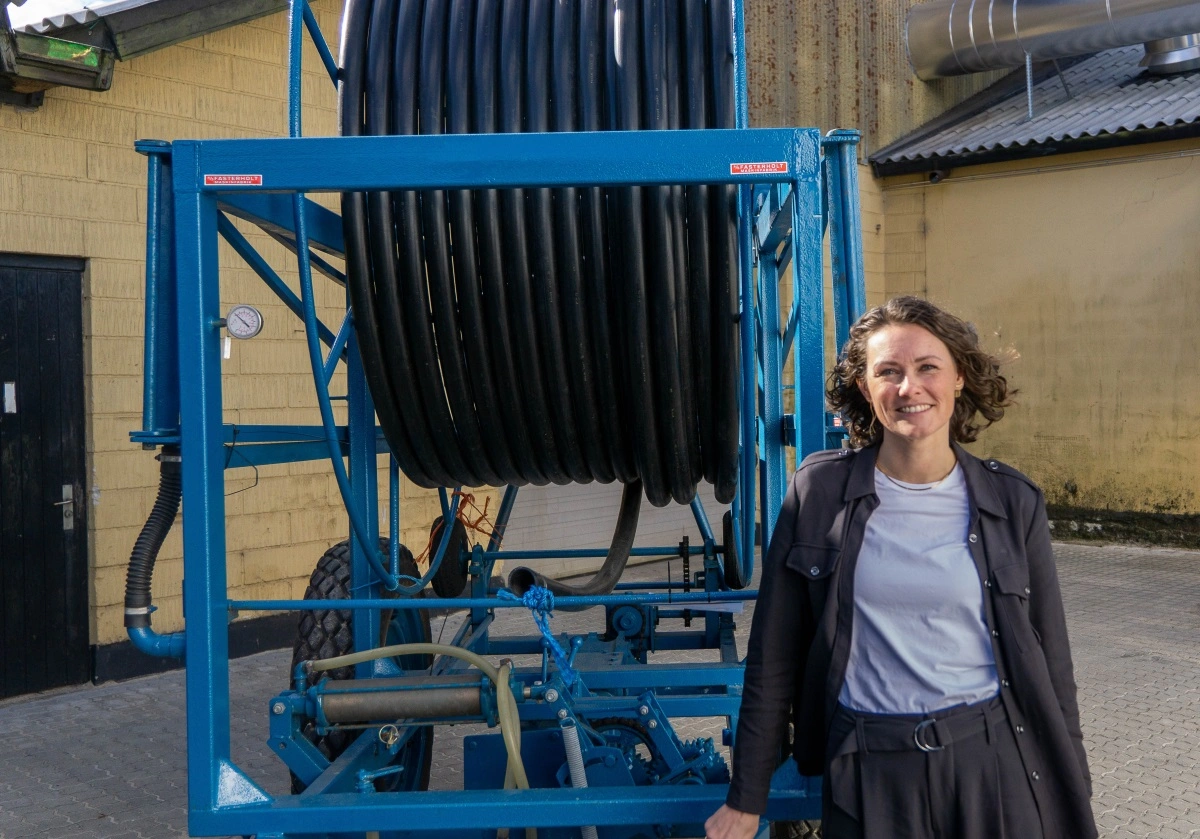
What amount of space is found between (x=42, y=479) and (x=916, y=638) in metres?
5.50

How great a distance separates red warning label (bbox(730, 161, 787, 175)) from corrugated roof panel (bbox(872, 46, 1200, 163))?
10.0 metres

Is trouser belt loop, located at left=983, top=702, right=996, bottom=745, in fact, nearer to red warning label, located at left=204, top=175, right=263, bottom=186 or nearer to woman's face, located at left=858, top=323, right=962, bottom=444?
woman's face, located at left=858, top=323, right=962, bottom=444

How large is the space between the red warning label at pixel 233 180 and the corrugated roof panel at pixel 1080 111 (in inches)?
422

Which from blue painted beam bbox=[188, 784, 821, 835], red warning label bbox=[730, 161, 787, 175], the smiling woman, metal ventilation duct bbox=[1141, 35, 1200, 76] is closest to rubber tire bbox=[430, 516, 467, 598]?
blue painted beam bbox=[188, 784, 821, 835]

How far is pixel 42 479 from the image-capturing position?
6.45m

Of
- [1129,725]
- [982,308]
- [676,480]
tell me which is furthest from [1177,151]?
[676,480]

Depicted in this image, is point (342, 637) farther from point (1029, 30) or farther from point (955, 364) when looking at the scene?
point (1029, 30)

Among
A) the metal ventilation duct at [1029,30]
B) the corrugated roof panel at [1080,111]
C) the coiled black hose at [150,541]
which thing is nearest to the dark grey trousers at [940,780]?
the coiled black hose at [150,541]

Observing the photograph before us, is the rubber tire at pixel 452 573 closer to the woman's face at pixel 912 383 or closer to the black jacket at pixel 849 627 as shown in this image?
the black jacket at pixel 849 627

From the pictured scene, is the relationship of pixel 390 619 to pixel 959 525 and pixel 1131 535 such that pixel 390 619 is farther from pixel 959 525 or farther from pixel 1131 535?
pixel 1131 535

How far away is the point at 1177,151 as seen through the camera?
1160 centimetres

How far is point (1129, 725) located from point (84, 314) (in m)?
6.04

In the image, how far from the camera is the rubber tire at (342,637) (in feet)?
13.5

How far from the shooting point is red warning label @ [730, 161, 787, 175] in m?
2.82
